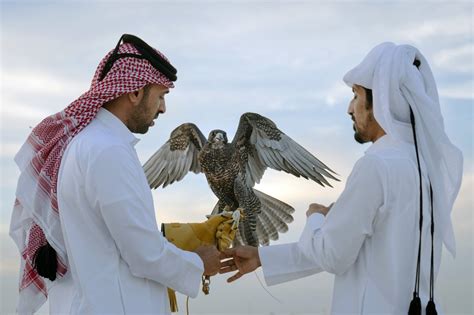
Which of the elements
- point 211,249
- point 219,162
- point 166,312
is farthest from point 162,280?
point 219,162

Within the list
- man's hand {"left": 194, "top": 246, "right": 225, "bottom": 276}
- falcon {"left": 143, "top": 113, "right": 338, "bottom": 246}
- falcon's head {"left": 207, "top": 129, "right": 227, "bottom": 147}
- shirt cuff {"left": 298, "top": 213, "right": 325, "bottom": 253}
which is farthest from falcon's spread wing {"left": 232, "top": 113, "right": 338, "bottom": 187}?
shirt cuff {"left": 298, "top": 213, "right": 325, "bottom": 253}

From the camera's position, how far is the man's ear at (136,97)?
3.01 metres

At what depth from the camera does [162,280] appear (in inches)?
115

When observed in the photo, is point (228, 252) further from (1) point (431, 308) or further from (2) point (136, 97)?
(1) point (431, 308)

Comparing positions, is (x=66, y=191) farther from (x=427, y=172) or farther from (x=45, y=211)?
(x=427, y=172)

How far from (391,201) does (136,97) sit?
110 cm

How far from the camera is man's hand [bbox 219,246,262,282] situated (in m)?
3.35

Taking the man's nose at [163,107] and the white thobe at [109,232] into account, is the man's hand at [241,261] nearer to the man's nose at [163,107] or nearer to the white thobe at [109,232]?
the white thobe at [109,232]

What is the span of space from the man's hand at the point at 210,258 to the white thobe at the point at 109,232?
0.26m

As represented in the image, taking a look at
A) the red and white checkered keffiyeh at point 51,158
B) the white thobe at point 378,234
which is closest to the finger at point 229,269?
the white thobe at point 378,234

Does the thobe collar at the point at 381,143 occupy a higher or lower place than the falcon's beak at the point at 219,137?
lower

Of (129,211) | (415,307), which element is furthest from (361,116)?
(129,211)

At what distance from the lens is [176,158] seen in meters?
6.04

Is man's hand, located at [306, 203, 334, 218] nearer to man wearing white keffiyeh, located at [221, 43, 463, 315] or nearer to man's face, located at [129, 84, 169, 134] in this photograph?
man wearing white keffiyeh, located at [221, 43, 463, 315]
